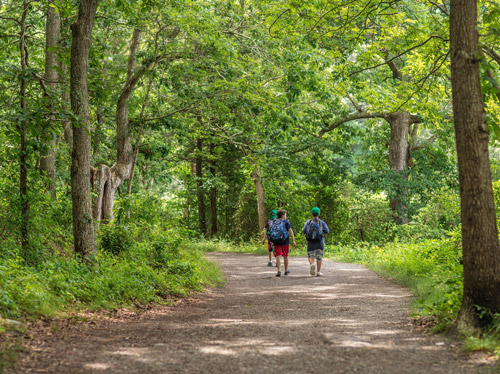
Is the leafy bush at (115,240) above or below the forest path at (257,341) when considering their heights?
above

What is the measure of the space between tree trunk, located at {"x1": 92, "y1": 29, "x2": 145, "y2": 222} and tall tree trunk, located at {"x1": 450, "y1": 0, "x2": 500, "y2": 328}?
11.0 meters

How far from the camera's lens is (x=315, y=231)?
13711 millimetres

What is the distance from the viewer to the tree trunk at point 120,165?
15430mm

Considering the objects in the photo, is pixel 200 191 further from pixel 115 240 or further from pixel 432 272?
pixel 432 272

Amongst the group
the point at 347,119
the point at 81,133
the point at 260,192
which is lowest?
the point at 260,192

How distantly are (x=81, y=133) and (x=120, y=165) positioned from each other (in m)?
7.01

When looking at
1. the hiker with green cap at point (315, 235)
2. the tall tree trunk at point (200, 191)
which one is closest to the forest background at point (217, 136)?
the tall tree trunk at point (200, 191)

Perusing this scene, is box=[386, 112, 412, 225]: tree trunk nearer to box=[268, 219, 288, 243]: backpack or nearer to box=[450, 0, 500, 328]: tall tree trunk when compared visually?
box=[268, 219, 288, 243]: backpack

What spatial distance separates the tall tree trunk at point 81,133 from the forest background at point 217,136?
3 centimetres

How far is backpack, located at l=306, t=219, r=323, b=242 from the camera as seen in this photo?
44.9ft

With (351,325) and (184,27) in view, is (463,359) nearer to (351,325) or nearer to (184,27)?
(351,325)

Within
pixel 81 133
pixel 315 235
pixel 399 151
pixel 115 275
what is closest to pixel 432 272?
pixel 315 235

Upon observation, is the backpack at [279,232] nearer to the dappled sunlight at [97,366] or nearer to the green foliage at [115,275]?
the green foliage at [115,275]

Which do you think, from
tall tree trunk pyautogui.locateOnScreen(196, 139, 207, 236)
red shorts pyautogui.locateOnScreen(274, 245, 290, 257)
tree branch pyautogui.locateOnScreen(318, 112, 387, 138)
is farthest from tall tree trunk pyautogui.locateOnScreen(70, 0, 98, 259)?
tall tree trunk pyautogui.locateOnScreen(196, 139, 207, 236)
